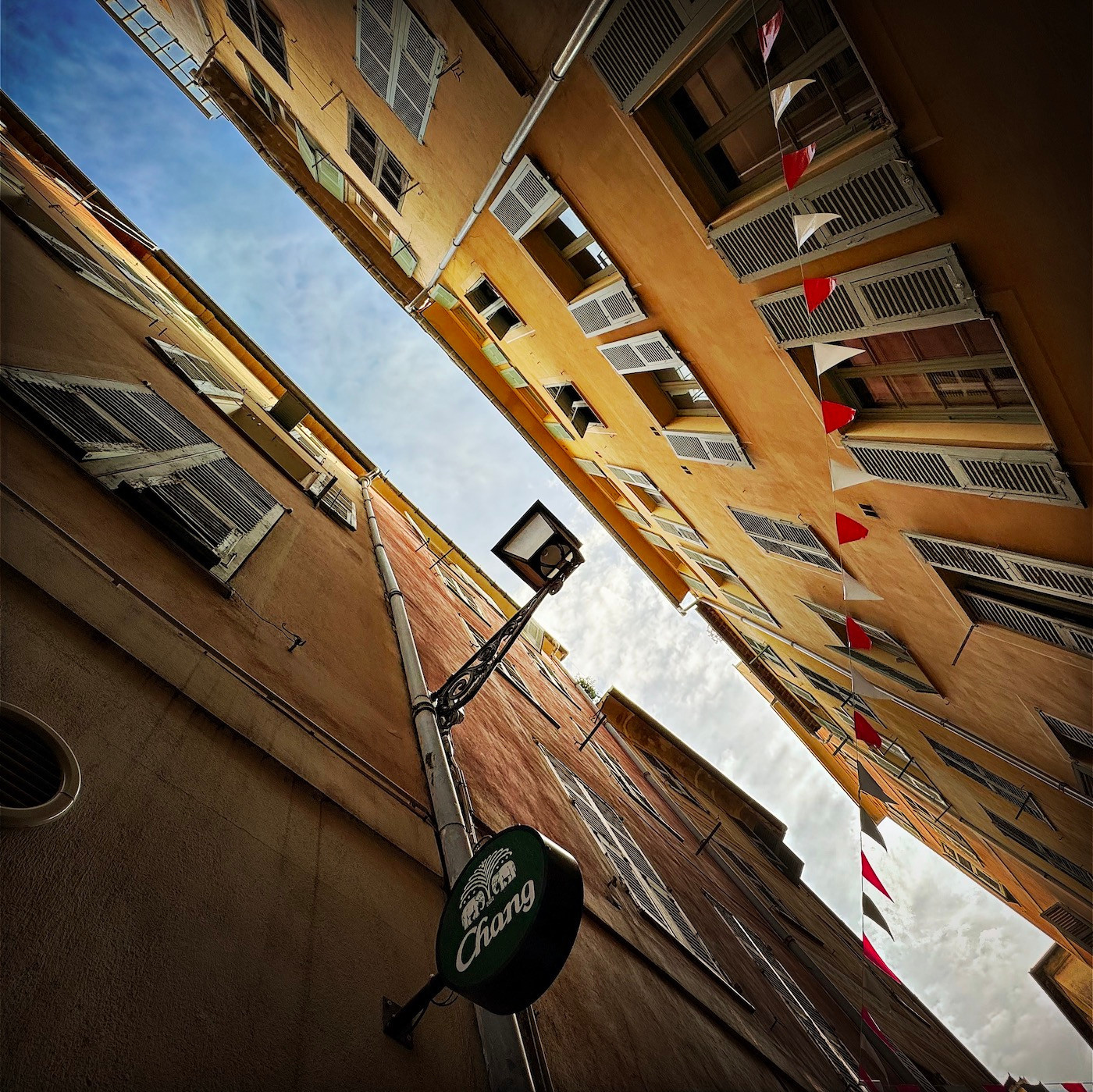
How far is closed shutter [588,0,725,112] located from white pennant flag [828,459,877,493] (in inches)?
151

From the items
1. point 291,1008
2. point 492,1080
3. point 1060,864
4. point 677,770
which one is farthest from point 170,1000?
point 677,770

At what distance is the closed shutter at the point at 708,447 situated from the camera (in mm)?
7309

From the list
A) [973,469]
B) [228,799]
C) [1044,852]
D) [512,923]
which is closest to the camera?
[512,923]

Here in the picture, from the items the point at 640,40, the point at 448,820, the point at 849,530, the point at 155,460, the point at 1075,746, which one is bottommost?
the point at 448,820

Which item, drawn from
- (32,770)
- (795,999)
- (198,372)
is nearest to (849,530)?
(32,770)

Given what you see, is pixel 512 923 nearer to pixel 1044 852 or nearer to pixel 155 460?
pixel 155 460

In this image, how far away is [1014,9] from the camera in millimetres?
2855

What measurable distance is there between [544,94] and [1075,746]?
976 centimetres

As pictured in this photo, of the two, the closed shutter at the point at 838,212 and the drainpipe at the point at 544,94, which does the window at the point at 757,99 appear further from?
the drainpipe at the point at 544,94

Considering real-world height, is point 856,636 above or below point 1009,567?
below

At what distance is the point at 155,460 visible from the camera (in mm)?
4531

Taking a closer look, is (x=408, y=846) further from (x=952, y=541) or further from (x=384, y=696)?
(x=952, y=541)

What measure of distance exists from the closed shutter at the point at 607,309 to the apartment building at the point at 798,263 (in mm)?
58

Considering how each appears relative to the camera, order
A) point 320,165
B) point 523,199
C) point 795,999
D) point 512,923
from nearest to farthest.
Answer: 1. point 512,923
2. point 523,199
3. point 795,999
4. point 320,165
